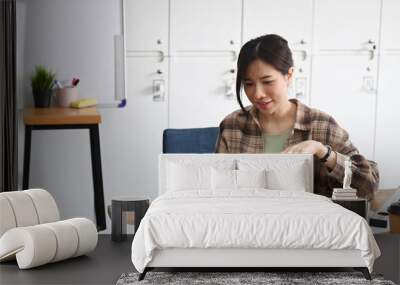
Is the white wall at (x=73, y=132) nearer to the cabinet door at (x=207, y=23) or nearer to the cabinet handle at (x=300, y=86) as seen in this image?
the cabinet door at (x=207, y=23)

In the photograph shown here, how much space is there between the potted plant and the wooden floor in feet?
5.45

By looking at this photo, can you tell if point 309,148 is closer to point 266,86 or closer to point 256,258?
point 266,86

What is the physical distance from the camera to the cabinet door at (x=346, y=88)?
241 inches

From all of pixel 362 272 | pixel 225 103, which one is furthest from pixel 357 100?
pixel 362 272

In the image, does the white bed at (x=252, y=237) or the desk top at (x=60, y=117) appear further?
the desk top at (x=60, y=117)

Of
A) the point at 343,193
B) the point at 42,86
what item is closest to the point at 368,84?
the point at 343,193

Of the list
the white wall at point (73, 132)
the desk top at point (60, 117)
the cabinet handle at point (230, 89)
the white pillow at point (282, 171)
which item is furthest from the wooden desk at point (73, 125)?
the white pillow at point (282, 171)

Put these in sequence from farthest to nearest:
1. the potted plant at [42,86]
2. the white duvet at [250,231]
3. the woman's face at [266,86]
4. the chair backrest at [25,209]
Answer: the potted plant at [42,86]
the woman's face at [266,86]
the chair backrest at [25,209]
the white duvet at [250,231]

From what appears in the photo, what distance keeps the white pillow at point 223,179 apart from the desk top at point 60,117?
1.24m

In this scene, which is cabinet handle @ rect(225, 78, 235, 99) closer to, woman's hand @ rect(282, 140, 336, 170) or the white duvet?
woman's hand @ rect(282, 140, 336, 170)

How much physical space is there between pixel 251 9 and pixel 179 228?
2.59 metres

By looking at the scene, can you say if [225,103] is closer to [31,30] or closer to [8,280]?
[31,30]

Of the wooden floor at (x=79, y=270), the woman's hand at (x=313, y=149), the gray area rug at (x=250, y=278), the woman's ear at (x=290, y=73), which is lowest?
the wooden floor at (x=79, y=270)

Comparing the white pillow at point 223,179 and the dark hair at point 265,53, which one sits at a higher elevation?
the dark hair at point 265,53
